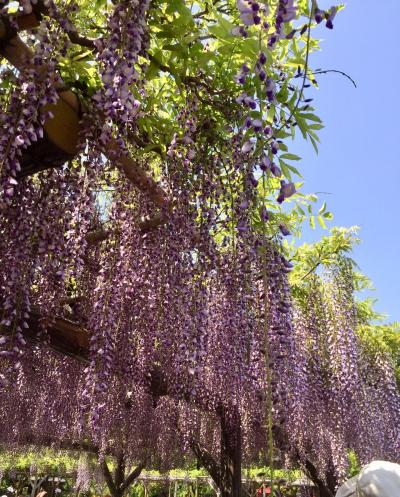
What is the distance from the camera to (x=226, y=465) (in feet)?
26.5

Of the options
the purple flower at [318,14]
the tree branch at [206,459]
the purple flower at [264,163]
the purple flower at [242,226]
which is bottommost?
the tree branch at [206,459]

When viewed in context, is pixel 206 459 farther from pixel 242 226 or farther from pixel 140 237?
pixel 242 226

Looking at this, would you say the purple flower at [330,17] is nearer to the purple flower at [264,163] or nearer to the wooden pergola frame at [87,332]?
the purple flower at [264,163]

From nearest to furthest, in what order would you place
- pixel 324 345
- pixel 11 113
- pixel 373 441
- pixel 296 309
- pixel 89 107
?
1. pixel 11 113
2. pixel 89 107
3. pixel 296 309
4. pixel 324 345
5. pixel 373 441

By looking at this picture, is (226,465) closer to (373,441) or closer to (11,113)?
(373,441)

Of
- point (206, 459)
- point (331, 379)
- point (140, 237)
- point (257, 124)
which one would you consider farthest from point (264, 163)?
point (206, 459)

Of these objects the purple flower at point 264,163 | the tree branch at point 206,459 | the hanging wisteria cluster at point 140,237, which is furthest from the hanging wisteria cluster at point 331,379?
the purple flower at point 264,163

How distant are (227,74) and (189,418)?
4.73m

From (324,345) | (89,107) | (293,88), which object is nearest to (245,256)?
(293,88)

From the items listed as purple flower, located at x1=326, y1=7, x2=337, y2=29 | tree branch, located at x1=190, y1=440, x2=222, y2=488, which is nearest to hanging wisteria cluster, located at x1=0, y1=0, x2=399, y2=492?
purple flower, located at x1=326, y1=7, x2=337, y2=29

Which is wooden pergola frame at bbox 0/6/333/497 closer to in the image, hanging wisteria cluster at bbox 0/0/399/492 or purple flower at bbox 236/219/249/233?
hanging wisteria cluster at bbox 0/0/399/492

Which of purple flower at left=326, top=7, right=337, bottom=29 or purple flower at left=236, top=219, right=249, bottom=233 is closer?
purple flower at left=326, top=7, right=337, bottom=29

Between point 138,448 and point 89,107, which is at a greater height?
point 89,107

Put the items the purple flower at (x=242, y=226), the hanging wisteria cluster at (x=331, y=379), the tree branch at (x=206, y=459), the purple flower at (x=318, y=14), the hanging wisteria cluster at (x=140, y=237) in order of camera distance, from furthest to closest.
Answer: the tree branch at (x=206, y=459), the hanging wisteria cluster at (x=331, y=379), the purple flower at (x=242, y=226), the hanging wisteria cluster at (x=140, y=237), the purple flower at (x=318, y=14)
